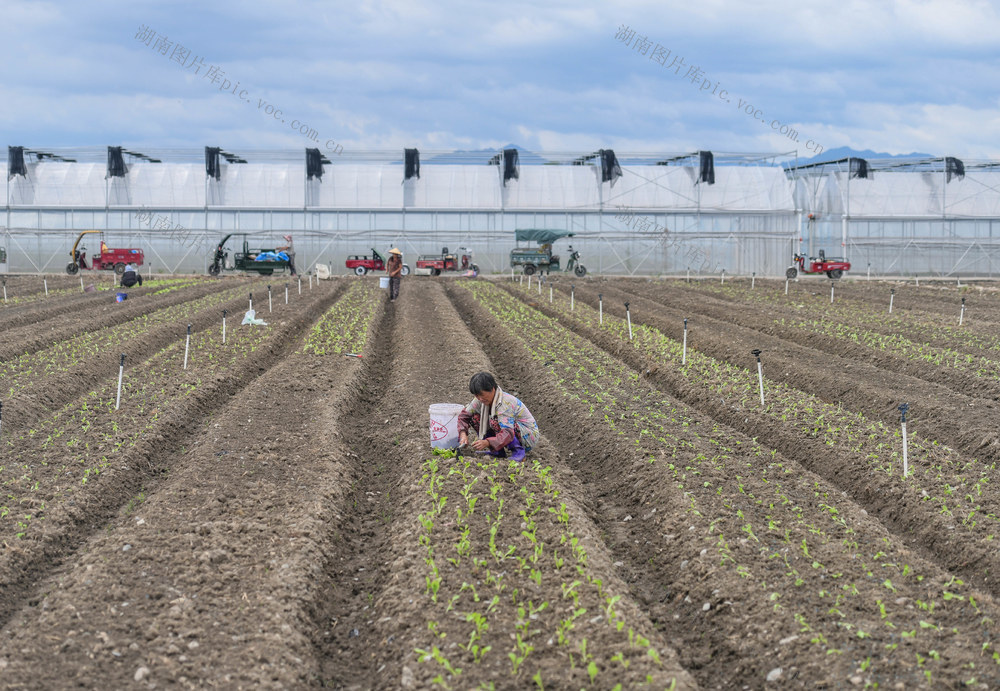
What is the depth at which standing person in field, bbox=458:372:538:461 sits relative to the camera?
933 cm

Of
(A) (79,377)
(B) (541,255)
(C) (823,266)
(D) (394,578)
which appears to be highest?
(B) (541,255)

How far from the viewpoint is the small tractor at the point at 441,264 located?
161 feet

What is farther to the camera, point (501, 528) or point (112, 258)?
point (112, 258)

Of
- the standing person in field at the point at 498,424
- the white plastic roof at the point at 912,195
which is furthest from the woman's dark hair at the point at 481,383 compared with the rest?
the white plastic roof at the point at 912,195

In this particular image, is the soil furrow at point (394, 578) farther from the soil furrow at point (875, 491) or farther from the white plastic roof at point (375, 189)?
the white plastic roof at point (375, 189)

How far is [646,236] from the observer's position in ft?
178

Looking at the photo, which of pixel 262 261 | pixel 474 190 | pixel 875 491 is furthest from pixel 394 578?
pixel 474 190

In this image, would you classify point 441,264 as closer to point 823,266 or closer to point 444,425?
point 823,266

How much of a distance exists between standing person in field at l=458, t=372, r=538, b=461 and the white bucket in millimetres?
102

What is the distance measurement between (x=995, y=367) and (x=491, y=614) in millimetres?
13420

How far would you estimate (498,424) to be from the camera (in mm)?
9578

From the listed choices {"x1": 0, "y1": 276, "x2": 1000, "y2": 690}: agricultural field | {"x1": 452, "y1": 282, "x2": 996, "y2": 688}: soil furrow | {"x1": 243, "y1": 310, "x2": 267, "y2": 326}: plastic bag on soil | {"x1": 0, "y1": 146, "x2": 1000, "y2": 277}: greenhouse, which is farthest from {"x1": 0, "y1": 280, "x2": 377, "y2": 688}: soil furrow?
{"x1": 0, "y1": 146, "x2": 1000, "y2": 277}: greenhouse

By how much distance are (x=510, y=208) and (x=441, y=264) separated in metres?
8.43

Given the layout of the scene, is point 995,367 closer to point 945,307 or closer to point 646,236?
point 945,307
